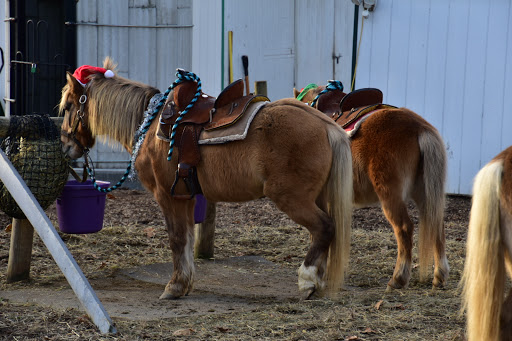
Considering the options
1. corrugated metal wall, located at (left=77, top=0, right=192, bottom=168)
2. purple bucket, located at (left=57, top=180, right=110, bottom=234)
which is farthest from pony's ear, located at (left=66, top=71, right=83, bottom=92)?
corrugated metal wall, located at (left=77, top=0, right=192, bottom=168)

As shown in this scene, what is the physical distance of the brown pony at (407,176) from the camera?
478 centimetres

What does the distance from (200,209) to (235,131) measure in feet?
5.09

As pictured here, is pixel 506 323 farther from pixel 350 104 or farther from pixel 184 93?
pixel 350 104

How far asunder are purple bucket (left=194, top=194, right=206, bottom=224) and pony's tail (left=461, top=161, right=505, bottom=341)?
3125 millimetres

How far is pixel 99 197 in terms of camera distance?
5.18 m

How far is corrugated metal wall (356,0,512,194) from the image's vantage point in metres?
8.62

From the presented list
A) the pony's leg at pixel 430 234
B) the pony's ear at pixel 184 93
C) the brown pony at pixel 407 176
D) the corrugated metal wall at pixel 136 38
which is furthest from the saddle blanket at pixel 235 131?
the corrugated metal wall at pixel 136 38

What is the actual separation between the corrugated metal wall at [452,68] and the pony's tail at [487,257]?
20.1 feet

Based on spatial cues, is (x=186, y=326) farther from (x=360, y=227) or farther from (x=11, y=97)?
(x=11, y=97)

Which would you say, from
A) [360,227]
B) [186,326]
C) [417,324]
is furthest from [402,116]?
[360,227]

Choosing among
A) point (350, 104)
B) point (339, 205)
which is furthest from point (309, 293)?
point (350, 104)

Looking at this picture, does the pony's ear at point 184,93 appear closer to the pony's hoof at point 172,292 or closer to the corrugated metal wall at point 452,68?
the pony's hoof at point 172,292

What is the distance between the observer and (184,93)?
4.67 m

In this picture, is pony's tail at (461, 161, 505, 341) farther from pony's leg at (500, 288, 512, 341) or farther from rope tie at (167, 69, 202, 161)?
rope tie at (167, 69, 202, 161)
